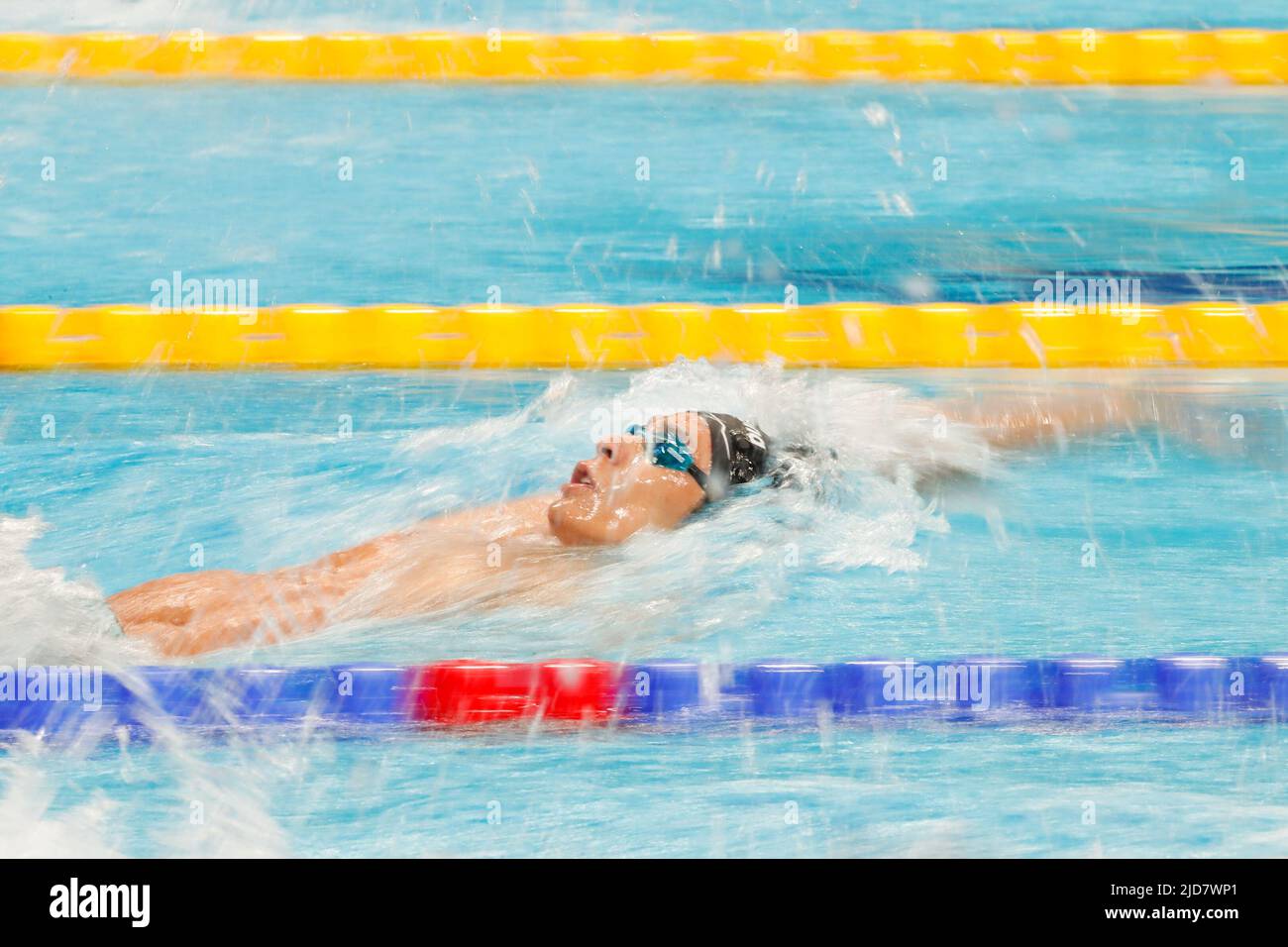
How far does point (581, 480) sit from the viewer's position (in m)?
3.96

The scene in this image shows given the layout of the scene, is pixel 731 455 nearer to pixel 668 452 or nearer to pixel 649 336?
pixel 668 452

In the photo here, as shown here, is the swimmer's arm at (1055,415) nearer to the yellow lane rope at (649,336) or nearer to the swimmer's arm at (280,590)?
the yellow lane rope at (649,336)

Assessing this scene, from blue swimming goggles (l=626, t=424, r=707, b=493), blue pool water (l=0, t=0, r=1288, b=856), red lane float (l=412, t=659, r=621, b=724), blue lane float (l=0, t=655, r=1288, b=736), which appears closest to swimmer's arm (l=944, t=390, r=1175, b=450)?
blue pool water (l=0, t=0, r=1288, b=856)

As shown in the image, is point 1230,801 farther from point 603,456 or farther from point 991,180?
point 991,180

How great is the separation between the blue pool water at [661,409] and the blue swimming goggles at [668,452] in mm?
167

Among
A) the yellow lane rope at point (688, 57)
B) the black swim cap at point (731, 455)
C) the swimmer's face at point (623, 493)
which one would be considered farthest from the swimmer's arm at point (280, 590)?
the yellow lane rope at point (688, 57)

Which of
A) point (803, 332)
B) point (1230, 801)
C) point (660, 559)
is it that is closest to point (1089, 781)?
point (1230, 801)

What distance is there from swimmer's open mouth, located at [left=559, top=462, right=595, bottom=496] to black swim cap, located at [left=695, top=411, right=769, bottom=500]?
1.02ft

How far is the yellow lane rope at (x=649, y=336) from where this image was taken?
16.7ft

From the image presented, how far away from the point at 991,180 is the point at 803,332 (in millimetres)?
1460

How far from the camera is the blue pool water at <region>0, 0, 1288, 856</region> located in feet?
11.5

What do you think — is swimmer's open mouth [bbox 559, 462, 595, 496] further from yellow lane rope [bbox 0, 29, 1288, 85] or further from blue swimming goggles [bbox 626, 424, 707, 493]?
yellow lane rope [bbox 0, 29, 1288, 85]

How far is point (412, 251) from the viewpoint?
576 cm

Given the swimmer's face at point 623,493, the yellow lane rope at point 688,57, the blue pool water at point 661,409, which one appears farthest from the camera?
the yellow lane rope at point 688,57
